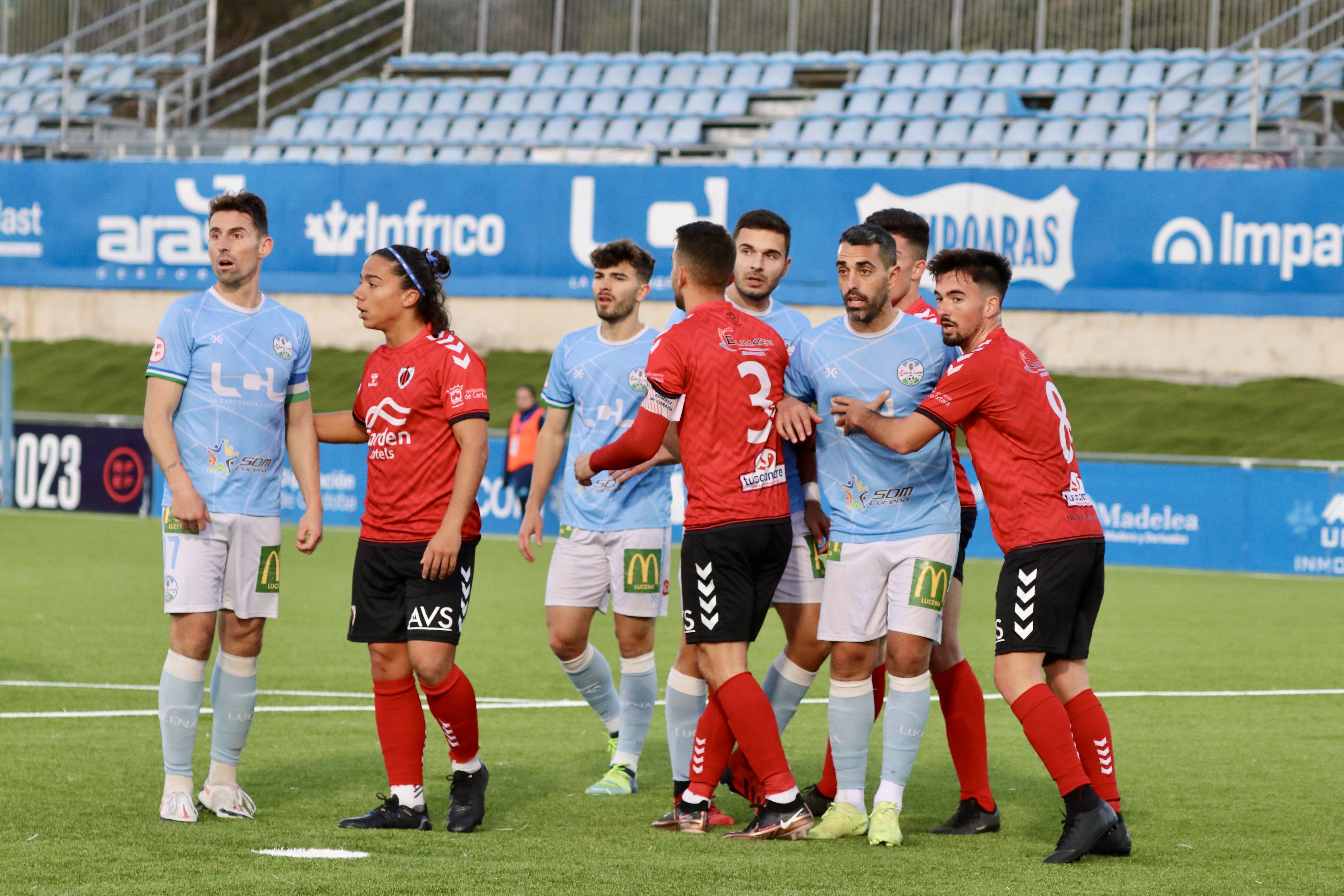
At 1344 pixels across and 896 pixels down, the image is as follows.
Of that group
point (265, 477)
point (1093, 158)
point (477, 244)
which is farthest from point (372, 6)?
point (265, 477)

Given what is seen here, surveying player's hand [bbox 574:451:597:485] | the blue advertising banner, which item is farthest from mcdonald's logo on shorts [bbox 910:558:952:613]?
the blue advertising banner

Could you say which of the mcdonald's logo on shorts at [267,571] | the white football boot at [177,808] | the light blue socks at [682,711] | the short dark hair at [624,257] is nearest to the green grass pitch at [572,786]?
the white football boot at [177,808]

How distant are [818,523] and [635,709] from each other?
4.39 ft

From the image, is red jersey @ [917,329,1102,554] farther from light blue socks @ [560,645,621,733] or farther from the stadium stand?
the stadium stand

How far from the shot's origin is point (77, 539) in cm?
1908

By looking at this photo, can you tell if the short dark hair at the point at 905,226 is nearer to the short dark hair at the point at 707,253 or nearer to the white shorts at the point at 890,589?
the short dark hair at the point at 707,253

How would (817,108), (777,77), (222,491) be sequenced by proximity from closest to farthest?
1. (222,491)
2. (817,108)
3. (777,77)

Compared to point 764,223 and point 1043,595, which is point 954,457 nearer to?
point 1043,595

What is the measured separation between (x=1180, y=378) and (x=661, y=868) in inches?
810

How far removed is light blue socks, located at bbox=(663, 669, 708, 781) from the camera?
6582mm

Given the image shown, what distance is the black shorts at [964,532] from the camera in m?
6.67

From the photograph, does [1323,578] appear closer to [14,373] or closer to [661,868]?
[661,868]

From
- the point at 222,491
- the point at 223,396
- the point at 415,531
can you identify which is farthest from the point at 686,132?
the point at 415,531

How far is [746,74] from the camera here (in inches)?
1191
